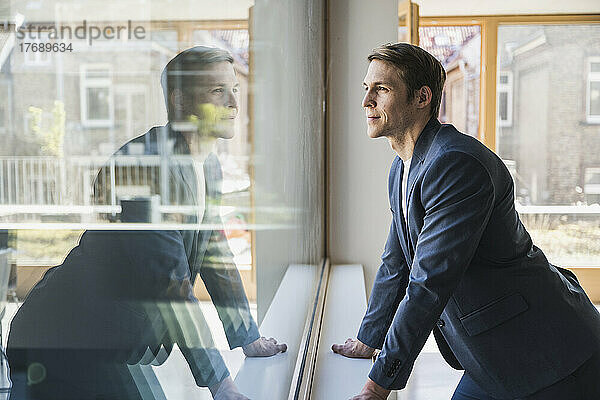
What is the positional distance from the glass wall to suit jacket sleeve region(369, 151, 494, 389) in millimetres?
712

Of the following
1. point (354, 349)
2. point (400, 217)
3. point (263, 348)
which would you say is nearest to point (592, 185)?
point (354, 349)

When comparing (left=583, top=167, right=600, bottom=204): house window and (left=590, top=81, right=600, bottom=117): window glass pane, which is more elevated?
(left=590, top=81, right=600, bottom=117): window glass pane

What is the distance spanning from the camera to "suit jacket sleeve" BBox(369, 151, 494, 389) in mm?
1337

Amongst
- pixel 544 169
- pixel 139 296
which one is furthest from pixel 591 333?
pixel 544 169

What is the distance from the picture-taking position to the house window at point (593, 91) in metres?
5.62

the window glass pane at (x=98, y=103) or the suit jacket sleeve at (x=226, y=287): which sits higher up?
the window glass pane at (x=98, y=103)

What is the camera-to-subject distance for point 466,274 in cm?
150

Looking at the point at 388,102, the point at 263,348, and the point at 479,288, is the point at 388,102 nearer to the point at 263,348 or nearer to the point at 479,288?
the point at 479,288

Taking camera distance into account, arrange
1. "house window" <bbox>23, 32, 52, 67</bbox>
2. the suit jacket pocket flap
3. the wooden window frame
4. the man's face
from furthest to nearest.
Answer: the wooden window frame → the man's face → the suit jacket pocket flap → "house window" <bbox>23, 32, 52, 67</bbox>

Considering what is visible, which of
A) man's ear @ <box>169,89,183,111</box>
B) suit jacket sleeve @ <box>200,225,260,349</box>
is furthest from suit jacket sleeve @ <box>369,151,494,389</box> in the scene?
man's ear @ <box>169,89,183,111</box>

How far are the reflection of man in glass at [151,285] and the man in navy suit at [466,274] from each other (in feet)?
2.50

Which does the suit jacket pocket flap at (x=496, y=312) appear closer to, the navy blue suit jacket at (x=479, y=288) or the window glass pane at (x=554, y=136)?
the navy blue suit jacket at (x=479, y=288)

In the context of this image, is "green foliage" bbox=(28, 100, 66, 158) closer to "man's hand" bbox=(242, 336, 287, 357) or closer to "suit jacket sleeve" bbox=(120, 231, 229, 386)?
"suit jacket sleeve" bbox=(120, 231, 229, 386)

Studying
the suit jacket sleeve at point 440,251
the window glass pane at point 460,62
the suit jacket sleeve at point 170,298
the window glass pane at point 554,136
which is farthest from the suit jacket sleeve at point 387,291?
the window glass pane at point 554,136
